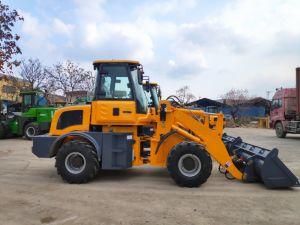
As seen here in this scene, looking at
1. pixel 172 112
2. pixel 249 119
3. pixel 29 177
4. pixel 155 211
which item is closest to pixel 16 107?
pixel 29 177

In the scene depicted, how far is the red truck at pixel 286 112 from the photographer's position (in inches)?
939

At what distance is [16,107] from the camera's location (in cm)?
2508

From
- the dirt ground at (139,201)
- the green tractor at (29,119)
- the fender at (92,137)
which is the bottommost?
the dirt ground at (139,201)

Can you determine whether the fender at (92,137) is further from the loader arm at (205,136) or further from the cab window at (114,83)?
the loader arm at (205,136)

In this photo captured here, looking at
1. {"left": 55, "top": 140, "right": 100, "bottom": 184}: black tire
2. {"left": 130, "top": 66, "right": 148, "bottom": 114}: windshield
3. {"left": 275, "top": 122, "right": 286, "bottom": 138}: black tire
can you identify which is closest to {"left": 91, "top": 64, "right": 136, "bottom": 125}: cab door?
{"left": 130, "top": 66, "right": 148, "bottom": 114}: windshield

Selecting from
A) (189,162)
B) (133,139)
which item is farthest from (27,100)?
(189,162)

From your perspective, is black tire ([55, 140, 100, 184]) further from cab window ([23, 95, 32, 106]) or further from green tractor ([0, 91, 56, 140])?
cab window ([23, 95, 32, 106])

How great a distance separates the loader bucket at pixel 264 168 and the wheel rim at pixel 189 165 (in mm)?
1127

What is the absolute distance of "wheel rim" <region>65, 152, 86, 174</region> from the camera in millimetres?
9195

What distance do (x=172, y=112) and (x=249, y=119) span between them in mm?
42129

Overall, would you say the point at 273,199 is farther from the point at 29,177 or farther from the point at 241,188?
the point at 29,177

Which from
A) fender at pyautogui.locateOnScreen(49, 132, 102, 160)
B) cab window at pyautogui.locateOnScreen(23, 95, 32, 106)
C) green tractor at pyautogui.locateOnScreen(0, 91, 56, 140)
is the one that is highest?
cab window at pyautogui.locateOnScreen(23, 95, 32, 106)

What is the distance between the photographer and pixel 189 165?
346 inches

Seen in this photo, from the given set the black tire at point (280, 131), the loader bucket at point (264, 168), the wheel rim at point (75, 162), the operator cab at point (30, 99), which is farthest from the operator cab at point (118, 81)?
the black tire at point (280, 131)
